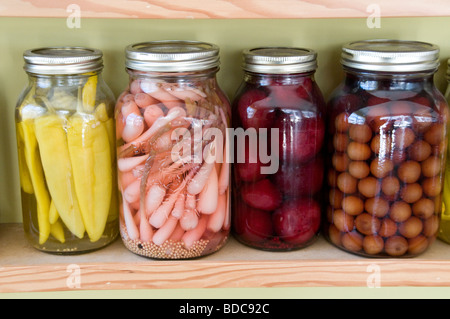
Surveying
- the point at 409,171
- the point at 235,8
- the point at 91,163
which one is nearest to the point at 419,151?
the point at 409,171

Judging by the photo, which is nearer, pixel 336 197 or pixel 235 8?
pixel 235 8

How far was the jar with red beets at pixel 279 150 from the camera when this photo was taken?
0.64 metres

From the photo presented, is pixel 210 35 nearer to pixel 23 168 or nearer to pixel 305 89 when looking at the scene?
pixel 305 89

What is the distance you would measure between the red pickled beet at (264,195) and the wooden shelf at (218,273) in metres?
0.06

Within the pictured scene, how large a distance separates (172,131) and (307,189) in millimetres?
174

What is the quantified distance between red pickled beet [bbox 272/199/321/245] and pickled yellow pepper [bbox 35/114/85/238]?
0.23 metres

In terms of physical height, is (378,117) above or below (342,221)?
above

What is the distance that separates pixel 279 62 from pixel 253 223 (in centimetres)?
19

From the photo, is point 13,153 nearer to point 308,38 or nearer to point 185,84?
point 185,84

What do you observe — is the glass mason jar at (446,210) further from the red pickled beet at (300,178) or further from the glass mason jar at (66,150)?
the glass mason jar at (66,150)

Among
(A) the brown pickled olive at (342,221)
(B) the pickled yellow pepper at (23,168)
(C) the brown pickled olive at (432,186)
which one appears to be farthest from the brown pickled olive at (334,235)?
(B) the pickled yellow pepper at (23,168)

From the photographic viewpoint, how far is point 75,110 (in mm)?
634

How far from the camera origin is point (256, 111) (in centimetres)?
64
